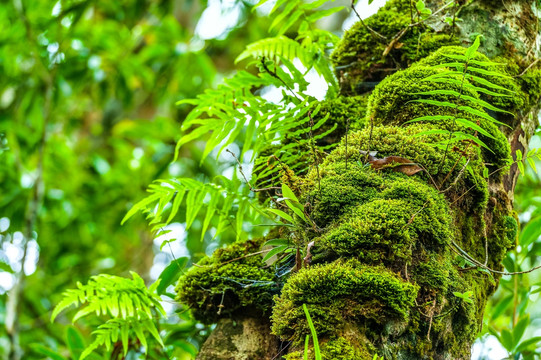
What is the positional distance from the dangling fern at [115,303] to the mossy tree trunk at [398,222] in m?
0.32

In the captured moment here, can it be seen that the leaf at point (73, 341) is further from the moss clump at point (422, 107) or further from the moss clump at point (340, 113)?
the moss clump at point (422, 107)

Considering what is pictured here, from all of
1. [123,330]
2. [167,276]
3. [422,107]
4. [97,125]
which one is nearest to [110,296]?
[123,330]

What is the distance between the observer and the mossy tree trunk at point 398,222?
120 cm

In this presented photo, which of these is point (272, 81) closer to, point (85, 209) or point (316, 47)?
point (316, 47)

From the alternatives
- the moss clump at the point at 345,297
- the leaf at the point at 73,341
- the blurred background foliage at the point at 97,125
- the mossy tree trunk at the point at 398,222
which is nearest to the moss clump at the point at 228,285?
the mossy tree trunk at the point at 398,222

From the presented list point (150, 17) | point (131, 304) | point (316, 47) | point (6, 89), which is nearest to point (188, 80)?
point (150, 17)

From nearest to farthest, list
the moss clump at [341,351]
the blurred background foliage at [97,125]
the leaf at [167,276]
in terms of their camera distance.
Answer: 1. the moss clump at [341,351]
2. the leaf at [167,276]
3. the blurred background foliage at [97,125]

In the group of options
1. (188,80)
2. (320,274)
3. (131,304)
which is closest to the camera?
(320,274)

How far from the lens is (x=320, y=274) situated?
122cm

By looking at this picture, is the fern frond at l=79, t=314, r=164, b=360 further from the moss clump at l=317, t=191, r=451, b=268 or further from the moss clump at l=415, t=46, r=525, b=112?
the moss clump at l=415, t=46, r=525, b=112

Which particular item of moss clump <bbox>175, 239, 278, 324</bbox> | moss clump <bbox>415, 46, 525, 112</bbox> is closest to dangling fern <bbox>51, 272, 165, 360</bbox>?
moss clump <bbox>175, 239, 278, 324</bbox>

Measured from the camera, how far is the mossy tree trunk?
120cm

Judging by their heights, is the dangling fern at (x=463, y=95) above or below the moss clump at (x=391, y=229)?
above

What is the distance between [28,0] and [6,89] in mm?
1217
